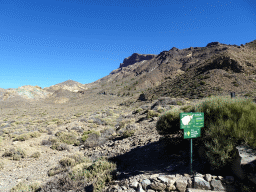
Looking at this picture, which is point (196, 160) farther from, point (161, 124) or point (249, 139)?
point (161, 124)

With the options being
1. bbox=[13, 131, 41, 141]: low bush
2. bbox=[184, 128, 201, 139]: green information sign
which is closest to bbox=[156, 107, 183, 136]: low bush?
bbox=[184, 128, 201, 139]: green information sign

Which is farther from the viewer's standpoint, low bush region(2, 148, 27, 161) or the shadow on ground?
low bush region(2, 148, 27, 161)

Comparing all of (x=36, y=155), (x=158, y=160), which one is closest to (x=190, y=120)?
(x=158, y=160)

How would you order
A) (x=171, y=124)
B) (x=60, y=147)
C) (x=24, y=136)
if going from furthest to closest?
(x=24, y=136) → (x=60, y=147) → (x=171, y=124)

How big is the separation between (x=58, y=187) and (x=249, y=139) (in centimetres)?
575

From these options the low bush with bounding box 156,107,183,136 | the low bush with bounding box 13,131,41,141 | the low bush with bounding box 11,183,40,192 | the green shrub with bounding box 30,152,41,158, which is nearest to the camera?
the low bush with bounding box 11,183,40,192

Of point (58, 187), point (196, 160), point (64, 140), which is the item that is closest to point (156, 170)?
point (196, 160)

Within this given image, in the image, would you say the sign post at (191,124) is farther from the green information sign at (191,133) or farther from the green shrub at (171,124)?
the green shrub at (171,124)

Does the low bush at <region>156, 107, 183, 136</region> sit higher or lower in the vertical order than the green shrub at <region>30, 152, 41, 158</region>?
higher

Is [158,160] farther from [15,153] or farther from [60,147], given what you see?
[15,153]

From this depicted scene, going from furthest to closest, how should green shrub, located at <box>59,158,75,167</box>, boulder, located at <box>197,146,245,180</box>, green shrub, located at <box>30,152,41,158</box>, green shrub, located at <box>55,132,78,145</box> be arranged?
1. green shrub, located at <box>55,132,78,145</box>
2. green shrub, located at <box>30,152,41,158</box>
3. green shrub, located at <box>59,158,75,167</box>
4. boulder, located at <box>197,146,245,180</box>

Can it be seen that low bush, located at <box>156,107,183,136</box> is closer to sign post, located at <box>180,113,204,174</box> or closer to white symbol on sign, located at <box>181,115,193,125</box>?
sign post, located at <box>180,113,204,174</box>

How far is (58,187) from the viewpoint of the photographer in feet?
15.5

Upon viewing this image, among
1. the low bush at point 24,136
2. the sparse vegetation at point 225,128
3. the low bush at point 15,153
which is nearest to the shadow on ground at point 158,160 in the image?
the sparse vegetation at point 225,128
